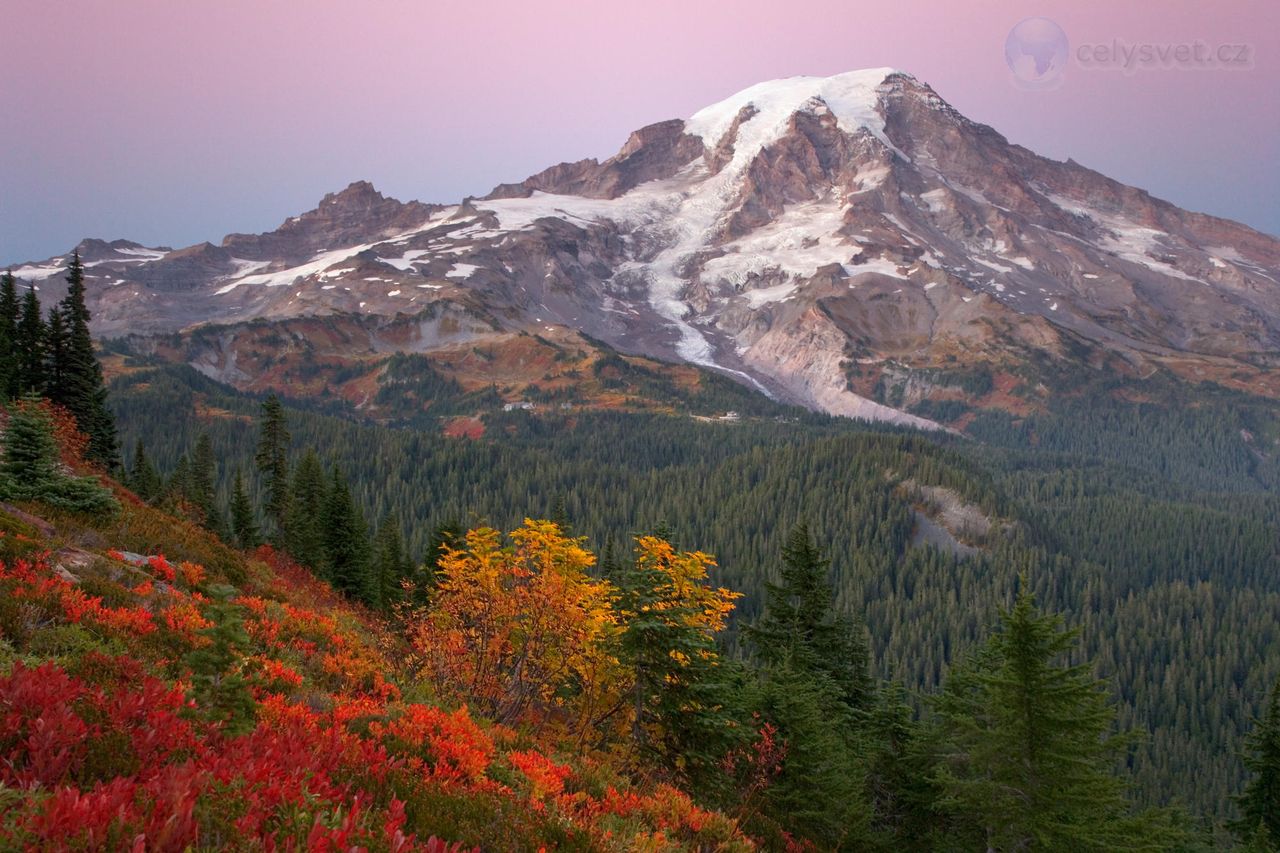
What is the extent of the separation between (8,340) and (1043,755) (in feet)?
179

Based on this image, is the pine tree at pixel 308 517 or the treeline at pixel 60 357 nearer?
the treeline at pixel 60 357

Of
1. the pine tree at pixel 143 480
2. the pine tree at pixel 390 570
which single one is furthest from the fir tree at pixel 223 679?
the pine tree at pixel 143 480

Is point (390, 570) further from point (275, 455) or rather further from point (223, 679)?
point (223, 679)

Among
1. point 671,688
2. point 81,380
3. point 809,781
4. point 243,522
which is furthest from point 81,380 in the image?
point 809,781

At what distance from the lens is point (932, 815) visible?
27.4m

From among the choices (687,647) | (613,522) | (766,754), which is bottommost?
(613,522)

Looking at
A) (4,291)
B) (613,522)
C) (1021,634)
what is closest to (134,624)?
(1021,634)

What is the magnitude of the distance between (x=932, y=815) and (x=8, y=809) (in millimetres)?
29789

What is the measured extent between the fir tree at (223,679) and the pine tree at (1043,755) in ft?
53.2

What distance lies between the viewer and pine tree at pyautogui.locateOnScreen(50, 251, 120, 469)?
44.8m

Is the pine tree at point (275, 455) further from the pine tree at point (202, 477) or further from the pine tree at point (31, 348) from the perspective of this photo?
the pine tree at point (31, 348)

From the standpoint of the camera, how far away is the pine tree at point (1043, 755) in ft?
55.8

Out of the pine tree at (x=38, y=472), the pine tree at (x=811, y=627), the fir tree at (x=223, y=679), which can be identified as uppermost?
the pine tree at (x=38, y=472)

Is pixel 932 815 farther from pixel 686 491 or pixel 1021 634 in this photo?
pixel 686 491
